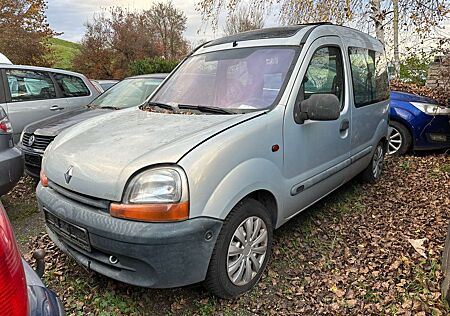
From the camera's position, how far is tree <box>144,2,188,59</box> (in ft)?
76.6

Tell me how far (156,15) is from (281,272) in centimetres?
2329

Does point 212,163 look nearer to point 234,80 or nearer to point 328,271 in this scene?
point 234,80

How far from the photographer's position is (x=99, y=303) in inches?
102

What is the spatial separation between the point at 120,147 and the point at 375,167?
3706 millimetres

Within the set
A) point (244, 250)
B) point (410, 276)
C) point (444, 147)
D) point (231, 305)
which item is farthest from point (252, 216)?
point (444, 147)

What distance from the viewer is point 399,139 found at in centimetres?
635

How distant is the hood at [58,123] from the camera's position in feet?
15.0

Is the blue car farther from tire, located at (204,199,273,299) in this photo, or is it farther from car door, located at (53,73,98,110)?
car door, located at (53,73,98,110)

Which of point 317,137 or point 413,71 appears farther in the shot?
point 413,71

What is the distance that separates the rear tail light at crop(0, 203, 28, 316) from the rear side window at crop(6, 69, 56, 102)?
515 centimetres

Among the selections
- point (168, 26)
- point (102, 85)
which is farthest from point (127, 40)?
point (102, 85)

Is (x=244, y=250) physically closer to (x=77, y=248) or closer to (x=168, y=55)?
(x=77, y=248)

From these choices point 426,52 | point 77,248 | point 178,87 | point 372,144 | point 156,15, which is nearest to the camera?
point 77,248

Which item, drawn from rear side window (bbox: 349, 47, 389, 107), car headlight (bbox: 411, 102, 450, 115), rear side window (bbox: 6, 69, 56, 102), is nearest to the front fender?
rear side window (bbox: 349, 47, 389, 107)
